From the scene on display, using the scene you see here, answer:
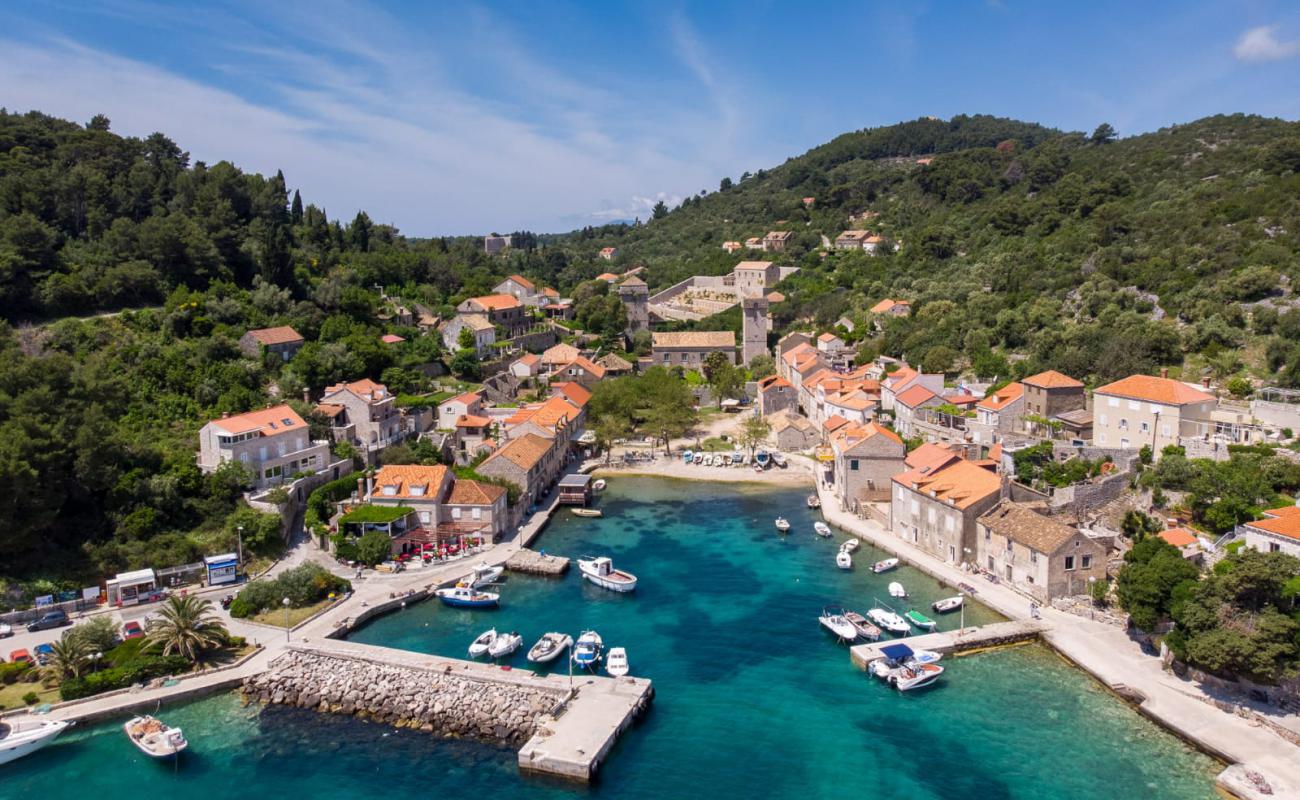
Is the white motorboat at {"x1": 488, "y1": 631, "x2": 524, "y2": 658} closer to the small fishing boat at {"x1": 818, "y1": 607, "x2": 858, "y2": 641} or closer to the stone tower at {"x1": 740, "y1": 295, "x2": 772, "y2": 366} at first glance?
the small fishing boat at {"x1": 818, "y1": 607, "x2": 858, "y2": 641}

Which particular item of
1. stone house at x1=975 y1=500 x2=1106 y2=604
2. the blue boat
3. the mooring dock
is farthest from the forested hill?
the blue boat

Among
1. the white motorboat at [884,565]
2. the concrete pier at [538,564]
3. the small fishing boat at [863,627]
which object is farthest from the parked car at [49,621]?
the white motorboat at [884,565]

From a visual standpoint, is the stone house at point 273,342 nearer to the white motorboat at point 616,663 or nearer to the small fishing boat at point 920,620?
the white motorboat at point 616,663

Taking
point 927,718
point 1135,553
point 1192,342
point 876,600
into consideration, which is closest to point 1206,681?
point 1135,553

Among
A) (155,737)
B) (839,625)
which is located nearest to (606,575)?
(839,625)

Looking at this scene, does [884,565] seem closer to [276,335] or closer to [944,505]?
[944,505]
